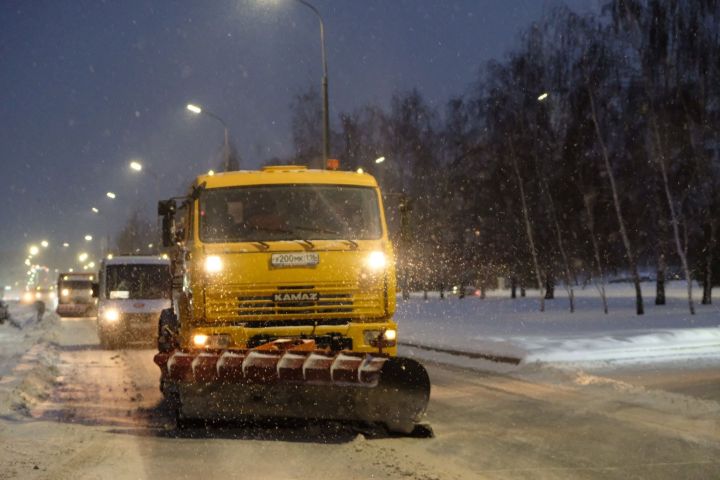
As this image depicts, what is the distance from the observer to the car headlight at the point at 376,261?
11.6 meters

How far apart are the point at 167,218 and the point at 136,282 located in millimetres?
13790

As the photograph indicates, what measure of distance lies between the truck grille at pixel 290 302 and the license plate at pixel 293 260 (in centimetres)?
26

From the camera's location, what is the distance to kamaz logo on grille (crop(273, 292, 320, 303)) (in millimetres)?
11164

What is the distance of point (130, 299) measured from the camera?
25.8m

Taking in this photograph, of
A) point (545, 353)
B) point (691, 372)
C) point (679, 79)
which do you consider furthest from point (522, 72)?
point (691, 372)

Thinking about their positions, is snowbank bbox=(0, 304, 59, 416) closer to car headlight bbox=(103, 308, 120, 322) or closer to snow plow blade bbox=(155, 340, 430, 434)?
car headlight bbox=(103, 308, 120, 322)

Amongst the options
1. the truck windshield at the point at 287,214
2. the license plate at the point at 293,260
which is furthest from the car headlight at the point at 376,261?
the license plate at the point at 293,260

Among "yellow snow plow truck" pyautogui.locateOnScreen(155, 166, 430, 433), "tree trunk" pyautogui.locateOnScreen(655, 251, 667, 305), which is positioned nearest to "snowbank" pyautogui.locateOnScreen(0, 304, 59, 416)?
"yellow snow plow truck" pyautogui.locateOnScreen(155, 166, 430, 433)

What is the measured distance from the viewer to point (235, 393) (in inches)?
392

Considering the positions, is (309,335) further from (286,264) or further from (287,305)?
(286,264)

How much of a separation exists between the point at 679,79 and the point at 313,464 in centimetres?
2818

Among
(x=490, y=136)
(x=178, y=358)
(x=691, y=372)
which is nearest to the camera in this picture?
(x=178, y=358)

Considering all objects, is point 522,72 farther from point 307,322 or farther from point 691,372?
point 307,322

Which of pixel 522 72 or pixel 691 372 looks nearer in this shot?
pixel 691 372
